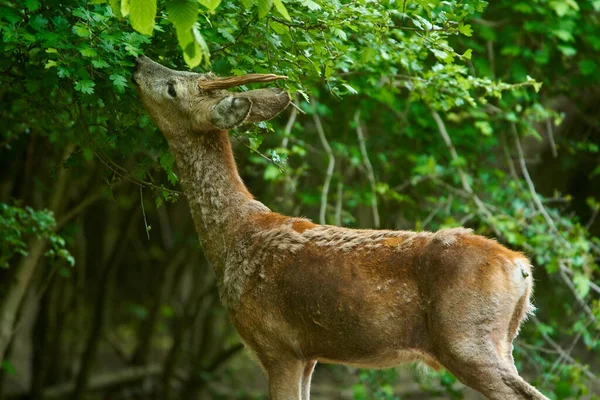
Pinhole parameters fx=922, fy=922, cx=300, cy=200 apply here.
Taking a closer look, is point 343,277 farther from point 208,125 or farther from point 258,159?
point 258,159

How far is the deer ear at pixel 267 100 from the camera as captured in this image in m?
5.22

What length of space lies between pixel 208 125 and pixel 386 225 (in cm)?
505

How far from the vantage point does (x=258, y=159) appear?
889 cm

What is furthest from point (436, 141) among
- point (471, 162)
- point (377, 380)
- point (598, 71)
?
point (377, 380)

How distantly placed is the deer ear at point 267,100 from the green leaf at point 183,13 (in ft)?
4.99

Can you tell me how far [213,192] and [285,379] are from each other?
1219 millimetres

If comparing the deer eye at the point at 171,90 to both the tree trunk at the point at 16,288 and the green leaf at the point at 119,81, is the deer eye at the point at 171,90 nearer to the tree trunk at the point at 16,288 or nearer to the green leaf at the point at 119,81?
the green leaf at the point at 119,81

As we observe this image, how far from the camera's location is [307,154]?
438 inches

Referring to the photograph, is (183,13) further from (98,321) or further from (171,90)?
(98,321)

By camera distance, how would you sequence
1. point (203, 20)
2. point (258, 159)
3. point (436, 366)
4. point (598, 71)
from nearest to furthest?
point (436, 366) < point (203, 20) < point (258, 159) < point (598, 71)

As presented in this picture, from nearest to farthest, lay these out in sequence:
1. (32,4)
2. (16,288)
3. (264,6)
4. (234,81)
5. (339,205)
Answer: (264,6) < (32,4) < (234,81) < (16,288) < (339,205)

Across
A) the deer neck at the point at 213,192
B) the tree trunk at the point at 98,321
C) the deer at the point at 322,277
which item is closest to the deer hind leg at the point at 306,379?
the deer at the point at 322,277

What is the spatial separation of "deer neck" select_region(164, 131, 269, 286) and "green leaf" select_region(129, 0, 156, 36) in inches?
74.3

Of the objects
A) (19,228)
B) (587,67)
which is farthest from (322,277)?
(587,67)
